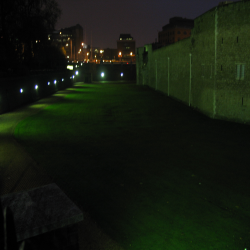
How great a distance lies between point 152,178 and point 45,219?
572cm

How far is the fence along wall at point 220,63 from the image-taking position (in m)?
16.2

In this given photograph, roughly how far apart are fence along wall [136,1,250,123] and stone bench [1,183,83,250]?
15.4 metres

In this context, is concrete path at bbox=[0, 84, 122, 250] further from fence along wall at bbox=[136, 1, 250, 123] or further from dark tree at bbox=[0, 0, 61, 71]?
dark tree at bbox=[0, 0, 61, 71]

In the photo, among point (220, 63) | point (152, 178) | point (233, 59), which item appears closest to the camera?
point (152, 178)

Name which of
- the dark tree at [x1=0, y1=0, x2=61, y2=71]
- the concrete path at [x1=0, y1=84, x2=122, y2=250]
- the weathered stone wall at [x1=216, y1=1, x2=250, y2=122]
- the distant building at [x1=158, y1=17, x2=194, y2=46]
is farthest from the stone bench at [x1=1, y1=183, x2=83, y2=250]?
the distant building at [x1=158, y1=17, x2=194, y2=46]

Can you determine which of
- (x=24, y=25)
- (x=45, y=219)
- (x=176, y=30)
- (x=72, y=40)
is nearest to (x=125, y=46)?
(x=72, y=40)

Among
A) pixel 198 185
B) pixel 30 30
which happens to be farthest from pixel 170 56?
pixel 198 185

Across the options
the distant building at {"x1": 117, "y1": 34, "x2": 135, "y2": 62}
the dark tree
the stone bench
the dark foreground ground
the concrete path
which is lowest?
the dark foreground ground

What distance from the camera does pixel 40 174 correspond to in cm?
874

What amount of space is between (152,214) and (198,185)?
7.25 ft

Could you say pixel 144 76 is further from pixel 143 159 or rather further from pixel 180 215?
pixel 180 215

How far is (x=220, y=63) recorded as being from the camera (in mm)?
17453

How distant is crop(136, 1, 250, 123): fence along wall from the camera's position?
53.2 feet

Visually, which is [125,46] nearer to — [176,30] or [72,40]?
[72,40]
